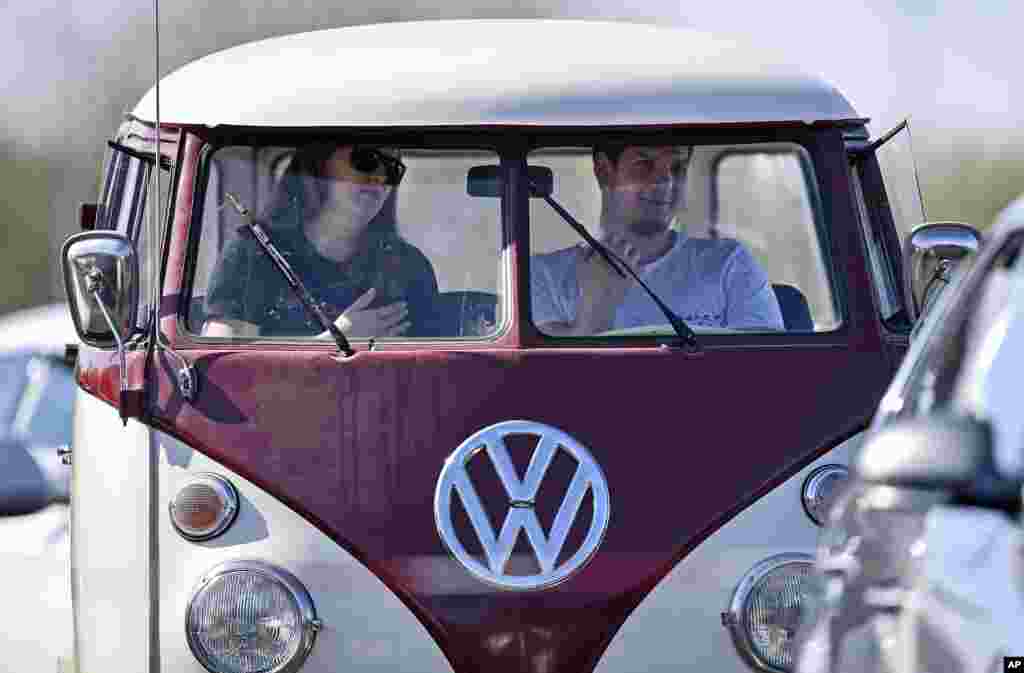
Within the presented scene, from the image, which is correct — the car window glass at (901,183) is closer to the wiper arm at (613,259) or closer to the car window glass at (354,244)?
the wiper arm at (613,259)

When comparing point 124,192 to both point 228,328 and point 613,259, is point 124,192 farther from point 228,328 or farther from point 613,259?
point 613,259

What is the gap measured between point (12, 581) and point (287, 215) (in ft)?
7.48

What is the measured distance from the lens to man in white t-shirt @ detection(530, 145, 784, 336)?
6.79m

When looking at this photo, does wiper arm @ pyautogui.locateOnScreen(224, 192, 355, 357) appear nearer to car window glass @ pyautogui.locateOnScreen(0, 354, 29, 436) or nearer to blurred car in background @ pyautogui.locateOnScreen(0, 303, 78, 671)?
blurred car in background @ pyautogui.locateOnScreen(0, 303, 78, 671)

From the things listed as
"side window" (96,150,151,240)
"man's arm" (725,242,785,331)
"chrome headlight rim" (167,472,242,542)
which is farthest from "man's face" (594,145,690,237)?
"side window" (96,150,151,240)

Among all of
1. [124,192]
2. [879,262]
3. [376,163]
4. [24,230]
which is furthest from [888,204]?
[24,230]

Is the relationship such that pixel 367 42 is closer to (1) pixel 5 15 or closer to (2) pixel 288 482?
(2) pixel 288 482

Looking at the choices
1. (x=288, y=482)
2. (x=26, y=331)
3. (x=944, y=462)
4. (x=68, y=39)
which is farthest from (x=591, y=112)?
(x=68, y=39)

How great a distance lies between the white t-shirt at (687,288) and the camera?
679 cm

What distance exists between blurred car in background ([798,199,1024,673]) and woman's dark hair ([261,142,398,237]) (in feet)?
7.09

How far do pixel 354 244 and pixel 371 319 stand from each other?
24cm

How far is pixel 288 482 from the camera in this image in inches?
253

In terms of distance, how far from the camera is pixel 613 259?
6.82 meters

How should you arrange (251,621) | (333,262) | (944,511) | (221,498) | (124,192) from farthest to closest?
(124,192)
(333,262)
(221,498)
(251,621)
(944,511)
